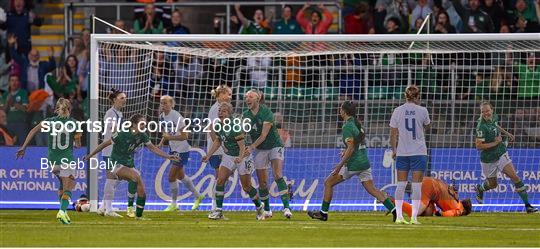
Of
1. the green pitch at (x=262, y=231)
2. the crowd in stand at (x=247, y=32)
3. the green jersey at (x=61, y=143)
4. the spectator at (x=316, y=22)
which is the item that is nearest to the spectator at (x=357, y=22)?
the crowd in stand at (x=247, y=32)

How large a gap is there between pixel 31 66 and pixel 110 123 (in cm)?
794

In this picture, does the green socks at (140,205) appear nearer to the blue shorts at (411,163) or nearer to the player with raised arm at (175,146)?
the player with raised arm at (175,146)

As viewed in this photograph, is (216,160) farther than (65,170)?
Yes

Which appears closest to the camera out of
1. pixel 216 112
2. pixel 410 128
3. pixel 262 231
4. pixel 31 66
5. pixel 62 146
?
pixel 262 231

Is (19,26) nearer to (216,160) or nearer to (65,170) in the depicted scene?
(216,160)

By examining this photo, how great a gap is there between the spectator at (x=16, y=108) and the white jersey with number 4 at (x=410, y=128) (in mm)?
7645

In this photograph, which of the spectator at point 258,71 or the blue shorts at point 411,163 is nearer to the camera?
the blue shorts at point 411,163

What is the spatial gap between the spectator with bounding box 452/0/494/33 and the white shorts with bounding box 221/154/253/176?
8050 millimetres

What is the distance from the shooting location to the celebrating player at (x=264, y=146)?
21.7m

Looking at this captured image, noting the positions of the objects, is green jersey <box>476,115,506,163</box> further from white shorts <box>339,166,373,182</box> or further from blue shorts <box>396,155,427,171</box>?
blue shorts <box>396,155,427,171</box>

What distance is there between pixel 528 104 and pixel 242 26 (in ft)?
22.9

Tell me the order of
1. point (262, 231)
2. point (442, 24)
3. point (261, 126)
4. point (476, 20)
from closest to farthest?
point (262, 231) < point (261, 126) < point (442, 24) < point (476, 20)

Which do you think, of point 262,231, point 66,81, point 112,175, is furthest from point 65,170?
point 66,81

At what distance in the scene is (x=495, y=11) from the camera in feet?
94.7
